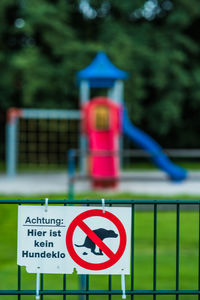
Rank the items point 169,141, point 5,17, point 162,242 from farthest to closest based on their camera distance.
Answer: point 169,141 → point 5,17 → point 162,242

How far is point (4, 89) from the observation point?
20.5 meters

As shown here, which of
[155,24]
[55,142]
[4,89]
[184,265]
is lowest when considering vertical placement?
[184,265]

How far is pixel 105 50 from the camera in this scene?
19.1m

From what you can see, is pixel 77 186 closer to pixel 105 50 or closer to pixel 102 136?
pixel 102 136

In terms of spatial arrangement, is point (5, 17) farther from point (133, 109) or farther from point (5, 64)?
point (133, 109)

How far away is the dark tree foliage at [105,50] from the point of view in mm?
19234

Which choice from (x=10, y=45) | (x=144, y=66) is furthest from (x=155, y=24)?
(x=10, y=45)

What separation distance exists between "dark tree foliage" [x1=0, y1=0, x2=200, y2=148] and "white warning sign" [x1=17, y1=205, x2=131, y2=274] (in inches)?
639

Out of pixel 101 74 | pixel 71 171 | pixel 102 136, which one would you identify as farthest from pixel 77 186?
pixel 71 171

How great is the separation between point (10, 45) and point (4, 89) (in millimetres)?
3015

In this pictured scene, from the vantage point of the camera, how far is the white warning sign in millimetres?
2643

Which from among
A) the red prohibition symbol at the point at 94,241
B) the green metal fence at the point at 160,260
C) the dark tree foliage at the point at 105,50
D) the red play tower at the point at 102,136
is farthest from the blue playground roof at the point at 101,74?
the red prohibition symbol at the point at 94,241

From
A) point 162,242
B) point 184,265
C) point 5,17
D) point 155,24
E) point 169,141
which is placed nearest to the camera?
point 184,265

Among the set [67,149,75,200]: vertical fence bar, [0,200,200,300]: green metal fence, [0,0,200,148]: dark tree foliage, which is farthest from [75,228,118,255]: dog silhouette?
[0,0,200,148]: dark tree foliage
